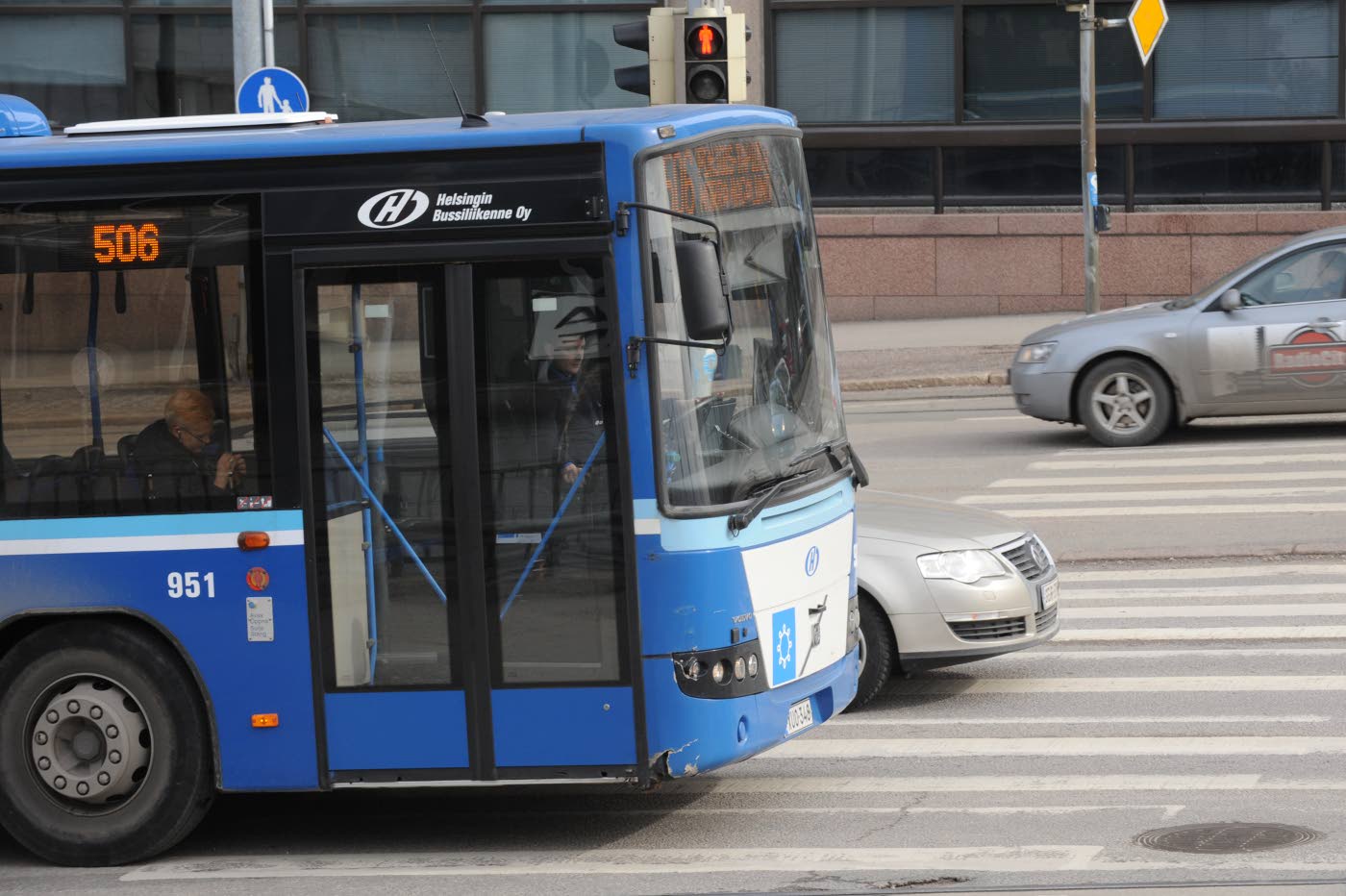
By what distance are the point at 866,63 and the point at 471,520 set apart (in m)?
23.5

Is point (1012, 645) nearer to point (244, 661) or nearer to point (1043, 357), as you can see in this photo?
point (244, 661)

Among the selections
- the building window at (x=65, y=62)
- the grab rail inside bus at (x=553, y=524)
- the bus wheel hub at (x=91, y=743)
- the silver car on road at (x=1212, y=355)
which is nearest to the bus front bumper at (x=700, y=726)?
the grab rail inside bus at (x=553, y=524)

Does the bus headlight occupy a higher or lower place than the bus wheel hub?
higher

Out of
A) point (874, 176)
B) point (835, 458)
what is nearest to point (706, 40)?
point (835, 458)

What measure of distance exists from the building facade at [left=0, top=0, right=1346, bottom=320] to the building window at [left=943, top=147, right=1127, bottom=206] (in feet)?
0.10

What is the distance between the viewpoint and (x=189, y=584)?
22.9 ft

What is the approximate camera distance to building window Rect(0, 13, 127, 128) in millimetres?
29031

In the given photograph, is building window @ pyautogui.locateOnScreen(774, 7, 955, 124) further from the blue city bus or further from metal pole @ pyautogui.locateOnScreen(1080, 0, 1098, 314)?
the blue city bus

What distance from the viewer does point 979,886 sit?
6.29m

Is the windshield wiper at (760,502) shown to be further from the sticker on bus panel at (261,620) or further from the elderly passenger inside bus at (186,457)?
the elderly passenger inside bus at (186,457)

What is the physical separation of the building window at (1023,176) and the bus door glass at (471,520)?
22823mm

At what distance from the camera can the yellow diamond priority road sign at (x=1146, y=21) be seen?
2559cm

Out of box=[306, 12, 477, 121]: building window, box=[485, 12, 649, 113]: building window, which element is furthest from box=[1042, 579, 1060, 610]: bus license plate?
box=[306, 12, 477, 121]: building window

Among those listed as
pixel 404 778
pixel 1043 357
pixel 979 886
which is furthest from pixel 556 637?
pixel 1043 357
